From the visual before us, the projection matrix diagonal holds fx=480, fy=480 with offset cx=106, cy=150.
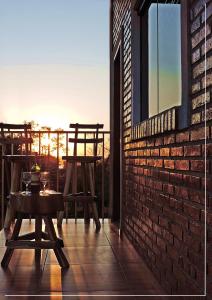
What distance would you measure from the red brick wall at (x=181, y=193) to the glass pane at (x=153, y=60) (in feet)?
0.91

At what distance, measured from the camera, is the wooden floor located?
8.73 feet

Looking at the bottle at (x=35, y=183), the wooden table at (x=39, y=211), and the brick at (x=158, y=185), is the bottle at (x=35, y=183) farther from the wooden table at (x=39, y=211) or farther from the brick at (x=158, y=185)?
the brick at (x=158, y=185)

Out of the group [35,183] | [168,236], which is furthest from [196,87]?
[35,183]

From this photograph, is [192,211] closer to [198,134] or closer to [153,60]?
[198,134]

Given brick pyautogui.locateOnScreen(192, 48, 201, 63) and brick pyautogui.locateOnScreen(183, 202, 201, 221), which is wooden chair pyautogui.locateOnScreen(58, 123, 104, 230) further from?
brick pyautogui.locateOnScreen(192, 48, 201, 63)

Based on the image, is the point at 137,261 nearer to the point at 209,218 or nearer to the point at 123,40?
the point at 209,218

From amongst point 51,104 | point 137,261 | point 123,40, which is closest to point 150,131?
point 137,261

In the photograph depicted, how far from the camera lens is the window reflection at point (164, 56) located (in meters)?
2.57

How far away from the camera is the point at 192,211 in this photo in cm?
203

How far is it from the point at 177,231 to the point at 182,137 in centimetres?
46

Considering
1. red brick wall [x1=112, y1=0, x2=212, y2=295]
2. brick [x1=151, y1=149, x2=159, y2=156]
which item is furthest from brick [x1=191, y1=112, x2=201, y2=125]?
brick [x1=151, y1=149, x2=159, y2=156]

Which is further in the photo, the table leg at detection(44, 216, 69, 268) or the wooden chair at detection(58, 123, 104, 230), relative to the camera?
the wooden chair at detection(58, 123, 104, 230)

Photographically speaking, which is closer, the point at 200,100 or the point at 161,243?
the point at 200,100

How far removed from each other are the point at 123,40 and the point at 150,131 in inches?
83.1
